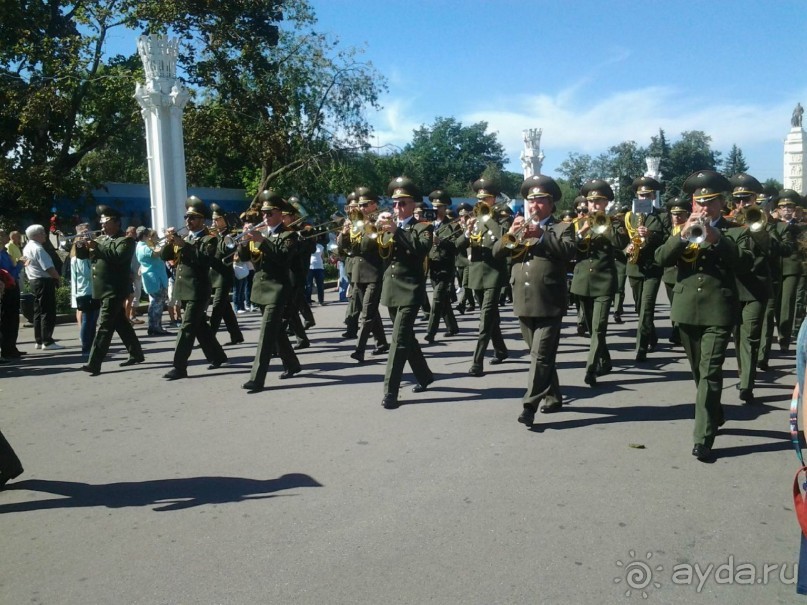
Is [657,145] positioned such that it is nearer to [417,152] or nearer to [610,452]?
[417,152]

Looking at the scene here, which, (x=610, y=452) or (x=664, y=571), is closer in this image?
(x=664, y=571)

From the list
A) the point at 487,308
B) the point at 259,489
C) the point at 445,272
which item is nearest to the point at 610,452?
the point at 259,489

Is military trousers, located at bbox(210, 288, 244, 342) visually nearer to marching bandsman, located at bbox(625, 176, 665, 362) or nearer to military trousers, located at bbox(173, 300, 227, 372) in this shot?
military trousers, located at bbox(173, 300, 227, 372)

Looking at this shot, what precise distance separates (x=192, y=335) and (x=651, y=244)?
5.28 metres

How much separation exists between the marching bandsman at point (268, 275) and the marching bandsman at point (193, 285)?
0.95 m

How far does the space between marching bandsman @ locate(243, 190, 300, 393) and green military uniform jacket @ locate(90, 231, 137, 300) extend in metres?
1.86

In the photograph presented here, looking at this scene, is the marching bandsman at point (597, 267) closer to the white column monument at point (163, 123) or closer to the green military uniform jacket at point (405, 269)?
the green military uniform jacket at point (405, 269)

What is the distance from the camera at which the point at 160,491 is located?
16.1 ft

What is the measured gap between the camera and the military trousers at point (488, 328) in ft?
28.0

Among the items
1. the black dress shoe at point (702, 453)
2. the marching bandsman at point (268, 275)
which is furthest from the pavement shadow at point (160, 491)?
the marching bandsman at point (268, 275)

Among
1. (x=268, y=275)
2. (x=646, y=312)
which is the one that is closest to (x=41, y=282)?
(x=268, y=275)

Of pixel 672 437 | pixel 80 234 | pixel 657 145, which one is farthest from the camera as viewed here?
pixel 657 145

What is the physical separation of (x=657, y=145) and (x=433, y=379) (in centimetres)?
5585

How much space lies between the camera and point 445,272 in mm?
11148
